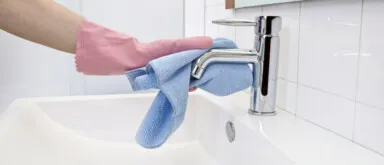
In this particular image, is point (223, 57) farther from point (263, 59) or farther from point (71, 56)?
point (71, 56)

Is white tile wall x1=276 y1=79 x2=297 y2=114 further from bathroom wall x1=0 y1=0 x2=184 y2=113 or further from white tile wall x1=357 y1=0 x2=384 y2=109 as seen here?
bathroom wall x1=0 y1=0 x2=184 y2=113

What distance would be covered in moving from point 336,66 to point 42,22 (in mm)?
482

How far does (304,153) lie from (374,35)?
0.18 metres

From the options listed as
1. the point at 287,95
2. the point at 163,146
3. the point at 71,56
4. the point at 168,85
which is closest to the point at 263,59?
the point at 287,95

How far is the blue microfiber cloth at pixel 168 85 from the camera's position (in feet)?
1.78

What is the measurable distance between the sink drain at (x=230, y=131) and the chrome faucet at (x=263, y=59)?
0.05 metres

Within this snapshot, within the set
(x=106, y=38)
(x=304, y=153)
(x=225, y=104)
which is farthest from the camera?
(x=225, y=104)

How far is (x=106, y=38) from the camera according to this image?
602 millimetres

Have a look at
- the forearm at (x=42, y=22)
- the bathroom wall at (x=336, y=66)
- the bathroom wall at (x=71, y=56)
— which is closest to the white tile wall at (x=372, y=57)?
the bathroom wall at (x=336, y=66)

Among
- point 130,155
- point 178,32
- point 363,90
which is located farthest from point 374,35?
point 178,32

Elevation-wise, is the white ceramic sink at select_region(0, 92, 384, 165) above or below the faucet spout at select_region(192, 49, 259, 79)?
below

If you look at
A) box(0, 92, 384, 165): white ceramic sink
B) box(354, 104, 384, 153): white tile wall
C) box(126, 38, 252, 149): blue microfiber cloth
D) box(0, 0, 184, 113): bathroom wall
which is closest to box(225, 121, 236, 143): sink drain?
box(0, 92, 384, 165): white ceramic sink

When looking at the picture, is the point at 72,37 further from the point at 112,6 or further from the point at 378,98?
the point at 112,6

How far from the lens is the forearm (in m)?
0.59
